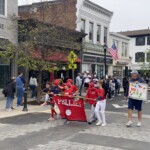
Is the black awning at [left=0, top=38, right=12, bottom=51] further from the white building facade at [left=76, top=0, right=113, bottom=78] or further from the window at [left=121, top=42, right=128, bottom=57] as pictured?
the window at [left=121, top=42, right=128, bottom=57]

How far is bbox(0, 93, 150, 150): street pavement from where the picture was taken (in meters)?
8.23

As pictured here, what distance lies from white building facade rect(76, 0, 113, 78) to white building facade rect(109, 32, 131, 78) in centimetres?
218

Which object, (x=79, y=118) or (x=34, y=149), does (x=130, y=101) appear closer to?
(x=79, y=118)

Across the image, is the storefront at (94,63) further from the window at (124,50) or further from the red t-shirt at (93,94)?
the red t-shirt at (93,94)

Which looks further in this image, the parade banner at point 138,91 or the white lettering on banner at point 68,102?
the white lettering on banner at point 68,102

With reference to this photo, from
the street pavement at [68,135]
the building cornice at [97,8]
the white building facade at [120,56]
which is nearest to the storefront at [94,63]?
the white building facade at [120,56]

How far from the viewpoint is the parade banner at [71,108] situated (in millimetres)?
11555

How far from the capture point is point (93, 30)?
1310 inches

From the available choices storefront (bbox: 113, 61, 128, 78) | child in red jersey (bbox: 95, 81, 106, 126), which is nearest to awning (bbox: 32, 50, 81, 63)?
child in red jersey (bbox: 95, 81, 106, 126)

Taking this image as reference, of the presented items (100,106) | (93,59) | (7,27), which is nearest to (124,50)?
(93,59)

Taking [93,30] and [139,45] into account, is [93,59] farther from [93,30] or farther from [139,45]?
[139,45]

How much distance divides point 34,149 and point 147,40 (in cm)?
5984

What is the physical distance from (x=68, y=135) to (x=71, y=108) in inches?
85.1

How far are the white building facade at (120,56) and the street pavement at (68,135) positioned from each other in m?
26.5
